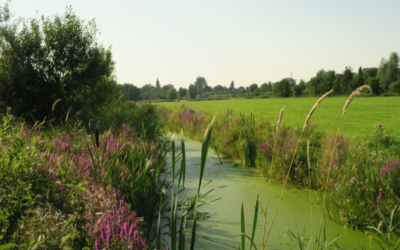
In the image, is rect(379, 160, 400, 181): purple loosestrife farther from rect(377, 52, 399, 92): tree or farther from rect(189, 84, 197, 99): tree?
rect(189, 84, 197, 99): tree

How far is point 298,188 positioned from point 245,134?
2.07m

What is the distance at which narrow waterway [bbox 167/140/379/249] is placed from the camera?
3.05 meters

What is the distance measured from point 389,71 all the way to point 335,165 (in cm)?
7707

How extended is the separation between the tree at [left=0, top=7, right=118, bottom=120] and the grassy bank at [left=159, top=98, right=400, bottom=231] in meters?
4.92

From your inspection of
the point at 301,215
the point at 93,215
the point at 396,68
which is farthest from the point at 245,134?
the point at 396,68

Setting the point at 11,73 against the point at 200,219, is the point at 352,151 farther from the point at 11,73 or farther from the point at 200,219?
the point at 11,73

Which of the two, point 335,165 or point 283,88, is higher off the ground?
point 283,88

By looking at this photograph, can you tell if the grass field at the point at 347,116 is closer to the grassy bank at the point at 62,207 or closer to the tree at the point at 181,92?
the grassy bank at the point at 62,207

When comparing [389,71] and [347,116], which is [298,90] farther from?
[347,116]

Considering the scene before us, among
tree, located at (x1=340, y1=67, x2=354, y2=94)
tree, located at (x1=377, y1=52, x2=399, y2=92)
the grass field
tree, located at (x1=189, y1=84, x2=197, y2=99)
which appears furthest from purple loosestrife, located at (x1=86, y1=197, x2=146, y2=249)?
tree, located at (x1=189, y1=84, x2=197, y2=99)

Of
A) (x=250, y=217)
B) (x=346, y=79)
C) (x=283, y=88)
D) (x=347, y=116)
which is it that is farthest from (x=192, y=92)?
(x=250, y=217)

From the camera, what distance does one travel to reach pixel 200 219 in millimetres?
3662

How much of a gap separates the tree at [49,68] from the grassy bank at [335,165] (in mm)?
4923

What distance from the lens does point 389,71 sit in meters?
65.0
